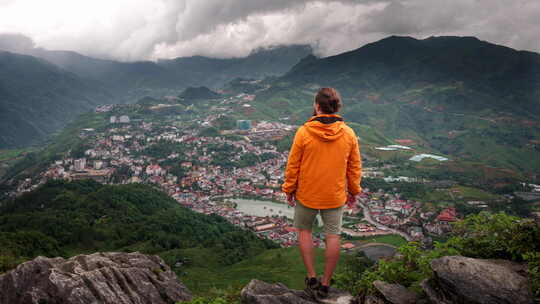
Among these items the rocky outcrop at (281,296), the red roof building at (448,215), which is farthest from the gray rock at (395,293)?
the red roof building at (448,215)

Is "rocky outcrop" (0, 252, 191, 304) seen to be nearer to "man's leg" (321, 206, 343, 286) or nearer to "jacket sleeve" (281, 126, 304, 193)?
"man's leg" (321, 206, 343, 286)

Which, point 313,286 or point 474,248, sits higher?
point 474,248

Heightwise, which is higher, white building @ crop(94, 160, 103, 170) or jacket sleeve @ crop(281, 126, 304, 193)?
jacket sleeve @ crop(281, 126, 304, 193)

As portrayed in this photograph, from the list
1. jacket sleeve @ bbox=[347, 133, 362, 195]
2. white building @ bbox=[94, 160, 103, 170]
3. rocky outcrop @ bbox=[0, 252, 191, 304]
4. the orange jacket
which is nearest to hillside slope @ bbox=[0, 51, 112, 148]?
white building @ bbox=[94, 160, 103, 170]

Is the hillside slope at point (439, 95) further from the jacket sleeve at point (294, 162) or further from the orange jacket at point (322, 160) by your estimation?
the jacket sleeve at point (294, 162)

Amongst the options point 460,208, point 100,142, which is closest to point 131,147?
point 100,142

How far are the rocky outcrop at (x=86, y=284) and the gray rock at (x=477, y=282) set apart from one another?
6246 millimetres

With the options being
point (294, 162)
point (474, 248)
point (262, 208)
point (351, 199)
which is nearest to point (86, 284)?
point (294, 162)

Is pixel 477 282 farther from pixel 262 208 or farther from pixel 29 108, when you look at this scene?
pixel 29 108

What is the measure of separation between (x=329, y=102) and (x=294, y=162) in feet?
2.66

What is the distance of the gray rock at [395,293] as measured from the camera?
3230 mm

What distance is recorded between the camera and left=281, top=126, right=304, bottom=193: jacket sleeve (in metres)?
3.33

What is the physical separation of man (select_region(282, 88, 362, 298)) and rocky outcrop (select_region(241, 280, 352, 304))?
0.16 meters

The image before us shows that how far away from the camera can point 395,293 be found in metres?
3.35
